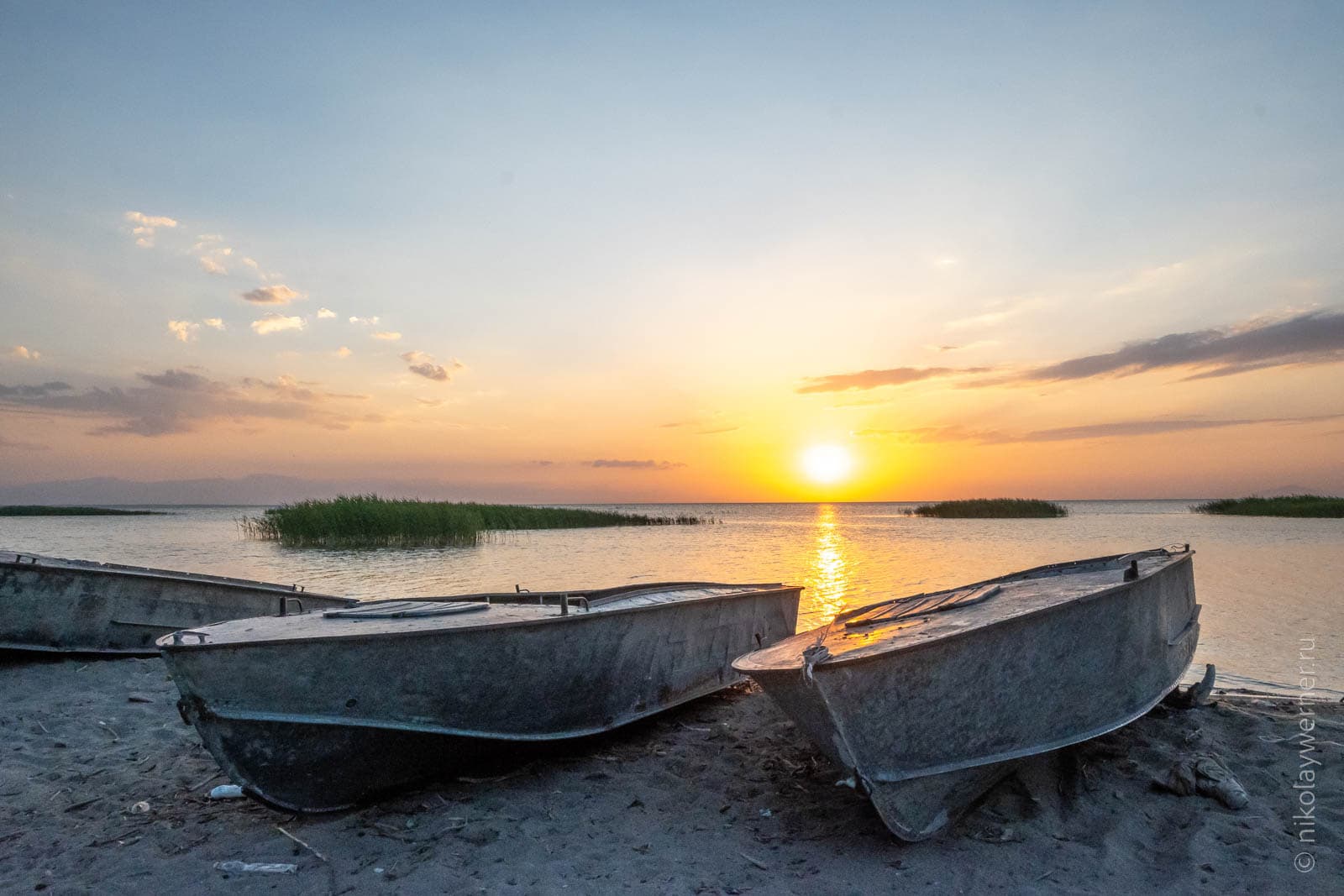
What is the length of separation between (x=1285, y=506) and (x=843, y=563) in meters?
42.1

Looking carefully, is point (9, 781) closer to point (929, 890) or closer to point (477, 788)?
point (477, 788)

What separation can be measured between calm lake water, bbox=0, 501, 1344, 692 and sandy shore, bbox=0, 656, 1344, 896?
4.07 m

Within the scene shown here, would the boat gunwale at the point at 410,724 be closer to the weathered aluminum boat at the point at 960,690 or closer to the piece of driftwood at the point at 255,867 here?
the piece of driftwood at the point at 255,867

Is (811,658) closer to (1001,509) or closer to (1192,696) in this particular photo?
(1192,696)

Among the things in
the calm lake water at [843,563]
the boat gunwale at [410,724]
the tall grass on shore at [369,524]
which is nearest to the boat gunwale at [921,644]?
the boat gunwale at [410,724]

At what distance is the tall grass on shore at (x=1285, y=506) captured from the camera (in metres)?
44.7

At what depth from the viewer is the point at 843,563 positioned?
73.2ft

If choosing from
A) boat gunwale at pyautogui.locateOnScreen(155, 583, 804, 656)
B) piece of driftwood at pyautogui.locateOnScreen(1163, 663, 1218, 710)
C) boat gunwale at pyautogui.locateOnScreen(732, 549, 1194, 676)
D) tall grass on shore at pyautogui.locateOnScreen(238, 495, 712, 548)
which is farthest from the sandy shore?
tall grass on shore at pyautogui.locateOnScreen(238, 495, 712, 548)

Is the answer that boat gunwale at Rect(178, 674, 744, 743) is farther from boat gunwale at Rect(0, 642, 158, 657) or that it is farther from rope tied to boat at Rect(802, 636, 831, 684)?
boat gunwale at Rect(0, 642, 158, 657)

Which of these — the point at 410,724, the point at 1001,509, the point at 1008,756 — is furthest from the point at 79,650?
the point at 1001,509

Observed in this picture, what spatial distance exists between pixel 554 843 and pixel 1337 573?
60.9 feet

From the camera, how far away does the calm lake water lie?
10.4m

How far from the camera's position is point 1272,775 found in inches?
186

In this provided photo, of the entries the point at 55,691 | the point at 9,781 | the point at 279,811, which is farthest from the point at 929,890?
the point at 55,691
